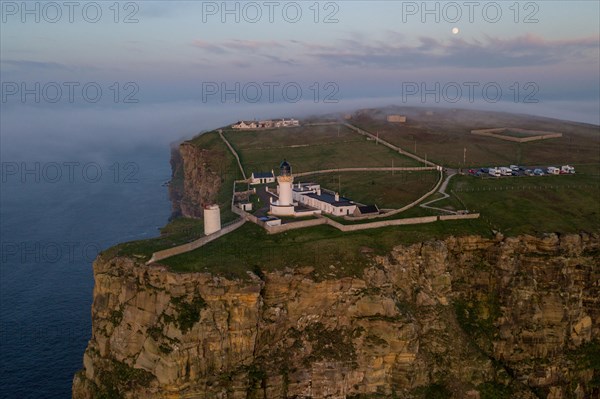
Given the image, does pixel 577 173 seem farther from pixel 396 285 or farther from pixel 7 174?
pixel 7 174

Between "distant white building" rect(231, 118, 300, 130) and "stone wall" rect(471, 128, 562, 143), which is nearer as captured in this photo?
"stone wall" rect(471, 128, 562, 143)

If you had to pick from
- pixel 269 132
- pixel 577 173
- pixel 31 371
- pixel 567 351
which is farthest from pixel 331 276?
pixel 269 132

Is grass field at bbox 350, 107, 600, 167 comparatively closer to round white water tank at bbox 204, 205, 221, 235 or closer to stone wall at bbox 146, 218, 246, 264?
stone wall at bbox 146, 218, 246, 264

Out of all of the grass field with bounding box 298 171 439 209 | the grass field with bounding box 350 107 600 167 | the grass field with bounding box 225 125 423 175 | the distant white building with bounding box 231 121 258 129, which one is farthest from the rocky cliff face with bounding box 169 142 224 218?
the grass field with bounding box 350 107 600 167

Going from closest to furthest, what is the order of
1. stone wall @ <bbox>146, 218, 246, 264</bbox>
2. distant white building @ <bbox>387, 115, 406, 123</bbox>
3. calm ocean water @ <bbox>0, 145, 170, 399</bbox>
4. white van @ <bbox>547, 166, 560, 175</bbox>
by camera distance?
stone wall @ <bbox>146, 218, 246, 264</bbox> → calm ocean water @ <bbox>0, 145, 170, 399</bbox> → white van @ <bbox>547, 166, 560, 175</bbox> → distant white building @ <bbox>387, 115, 406, 123</bbox>

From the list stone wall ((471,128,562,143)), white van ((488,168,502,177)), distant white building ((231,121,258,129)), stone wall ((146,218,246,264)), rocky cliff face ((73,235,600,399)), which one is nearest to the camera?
rocky cliff face ((73,235,600,399))

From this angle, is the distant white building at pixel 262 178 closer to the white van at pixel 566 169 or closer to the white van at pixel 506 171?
the white van at pixel 506 171

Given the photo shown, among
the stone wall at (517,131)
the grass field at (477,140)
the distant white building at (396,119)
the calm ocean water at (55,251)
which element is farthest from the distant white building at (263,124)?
the stone wall at (517,131)
